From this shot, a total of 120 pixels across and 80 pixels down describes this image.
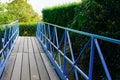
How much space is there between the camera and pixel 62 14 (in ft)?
36.4

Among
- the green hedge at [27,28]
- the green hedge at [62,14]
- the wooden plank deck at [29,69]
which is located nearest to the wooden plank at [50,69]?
the wooden plank deck at [29,69]

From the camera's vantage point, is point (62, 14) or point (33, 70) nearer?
point (33, 70)

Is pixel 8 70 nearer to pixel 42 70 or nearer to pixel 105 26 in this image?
pixel 42 70

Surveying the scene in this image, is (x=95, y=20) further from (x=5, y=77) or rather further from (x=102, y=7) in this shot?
(x=5, y=77)

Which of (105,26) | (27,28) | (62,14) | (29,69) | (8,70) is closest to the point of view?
(105,26)

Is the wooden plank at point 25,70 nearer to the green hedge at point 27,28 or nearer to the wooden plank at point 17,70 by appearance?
the wooden plank at point 17,70

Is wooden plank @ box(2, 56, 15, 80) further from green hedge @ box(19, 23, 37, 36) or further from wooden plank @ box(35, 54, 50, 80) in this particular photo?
green hedge @ box(19, 23, 37, 36)

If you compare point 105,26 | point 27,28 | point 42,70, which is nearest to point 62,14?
point 42,70

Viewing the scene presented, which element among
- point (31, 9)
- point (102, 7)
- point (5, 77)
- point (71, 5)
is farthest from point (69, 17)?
point (31, 9)

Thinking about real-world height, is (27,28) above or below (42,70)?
below

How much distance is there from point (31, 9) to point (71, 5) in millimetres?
28195

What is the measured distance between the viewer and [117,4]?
5.01m

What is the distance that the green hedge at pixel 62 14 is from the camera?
10.3 m

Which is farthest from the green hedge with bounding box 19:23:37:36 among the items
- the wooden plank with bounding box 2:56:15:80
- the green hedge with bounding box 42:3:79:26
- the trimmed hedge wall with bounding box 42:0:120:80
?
the trimmed hedge wall with bounding box 42:0:120:80
